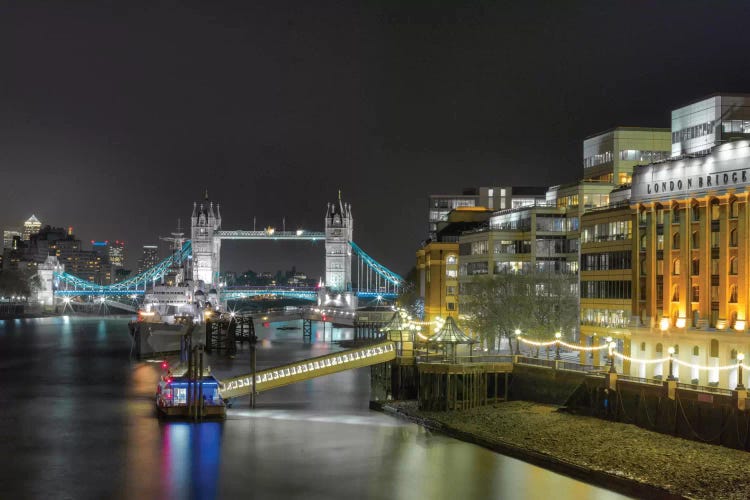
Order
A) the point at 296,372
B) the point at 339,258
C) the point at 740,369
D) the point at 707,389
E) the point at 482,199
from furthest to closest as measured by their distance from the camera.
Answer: the point at 339,258
the point at 482,199
the point at 296,372
the point at 707,389
the point at 740,369

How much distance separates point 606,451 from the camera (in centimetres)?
3422

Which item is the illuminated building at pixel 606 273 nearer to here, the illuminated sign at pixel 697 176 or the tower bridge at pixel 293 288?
the illuminated sign at pixel 697 176

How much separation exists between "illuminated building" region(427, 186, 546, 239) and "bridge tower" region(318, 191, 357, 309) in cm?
4276

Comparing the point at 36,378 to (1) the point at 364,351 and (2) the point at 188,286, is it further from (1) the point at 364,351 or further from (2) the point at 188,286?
(2) the point at 188,286

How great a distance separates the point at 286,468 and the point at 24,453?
10932mm

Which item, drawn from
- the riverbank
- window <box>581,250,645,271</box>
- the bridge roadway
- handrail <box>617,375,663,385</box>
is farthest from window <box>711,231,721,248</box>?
the bridge roadway

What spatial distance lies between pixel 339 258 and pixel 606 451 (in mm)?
151555

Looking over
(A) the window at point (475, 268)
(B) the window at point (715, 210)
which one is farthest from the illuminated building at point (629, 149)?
(B) the window at point (715, 210)

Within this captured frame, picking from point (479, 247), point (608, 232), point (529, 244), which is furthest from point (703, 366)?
point (479, 247)

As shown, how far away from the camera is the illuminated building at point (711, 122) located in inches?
1955

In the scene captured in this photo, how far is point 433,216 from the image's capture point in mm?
129750

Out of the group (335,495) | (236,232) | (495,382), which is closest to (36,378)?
(495,382)

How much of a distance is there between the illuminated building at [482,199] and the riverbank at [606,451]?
76.3 meters

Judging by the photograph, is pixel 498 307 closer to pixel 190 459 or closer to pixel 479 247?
pixel 479 247
